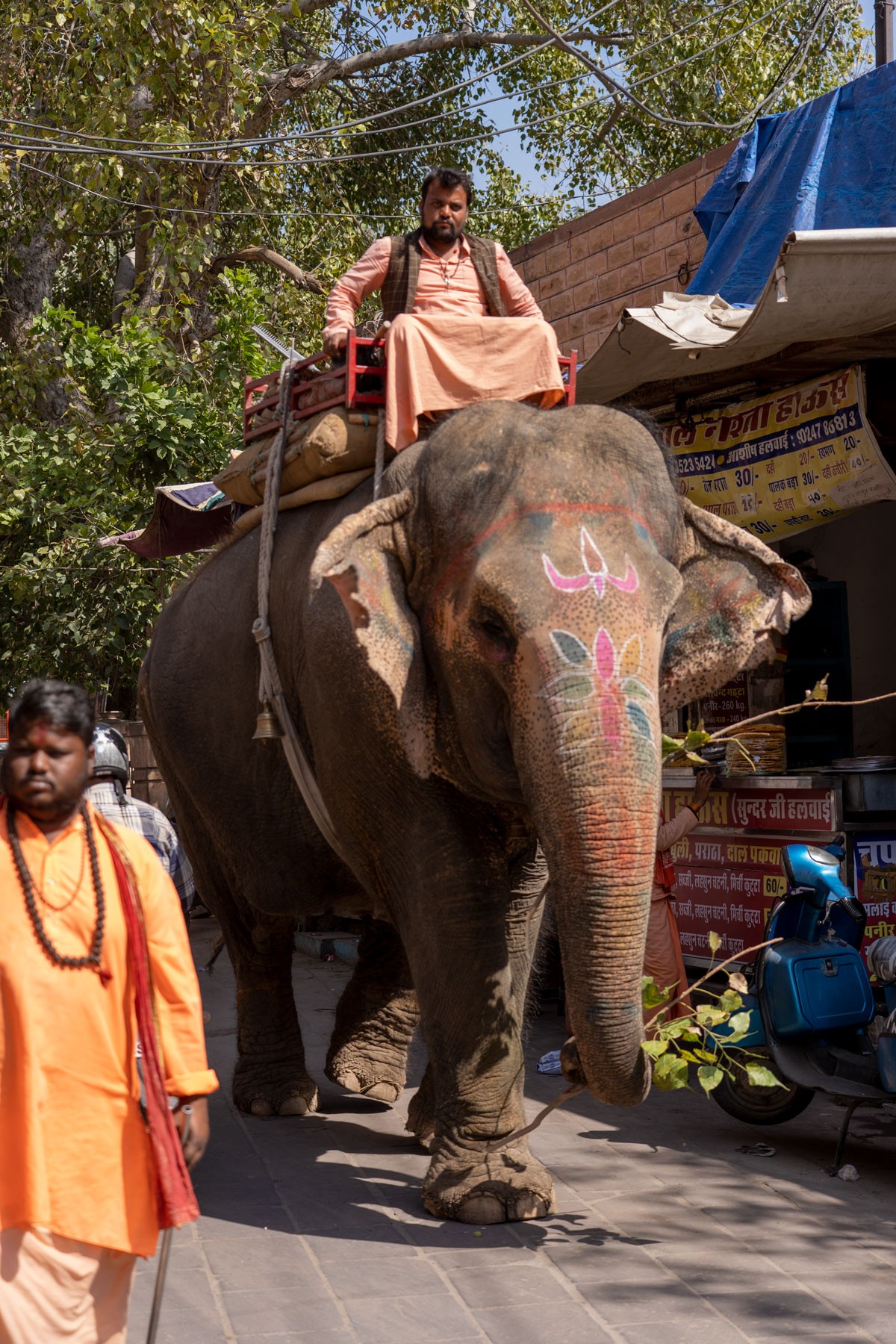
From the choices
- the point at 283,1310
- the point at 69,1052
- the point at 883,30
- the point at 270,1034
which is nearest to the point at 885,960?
the point at 283,1310

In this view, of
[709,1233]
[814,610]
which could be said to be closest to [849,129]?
[814,610]

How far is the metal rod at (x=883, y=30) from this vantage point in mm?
10516

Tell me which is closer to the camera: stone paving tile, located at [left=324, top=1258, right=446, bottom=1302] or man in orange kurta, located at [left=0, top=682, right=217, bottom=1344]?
man in orange kurta, located at [left=0, top=682, right=217, bottom=1344]

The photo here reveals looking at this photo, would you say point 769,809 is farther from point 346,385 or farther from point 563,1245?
point 563,1245

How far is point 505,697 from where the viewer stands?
14.9ft

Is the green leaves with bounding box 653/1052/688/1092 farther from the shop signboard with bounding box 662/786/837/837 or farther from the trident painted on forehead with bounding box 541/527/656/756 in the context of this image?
the shop signboard with bounding box 662/786/837/837

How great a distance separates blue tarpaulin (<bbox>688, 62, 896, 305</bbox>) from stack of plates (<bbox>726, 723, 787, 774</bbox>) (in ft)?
7.15

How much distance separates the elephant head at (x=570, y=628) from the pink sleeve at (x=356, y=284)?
1019mm

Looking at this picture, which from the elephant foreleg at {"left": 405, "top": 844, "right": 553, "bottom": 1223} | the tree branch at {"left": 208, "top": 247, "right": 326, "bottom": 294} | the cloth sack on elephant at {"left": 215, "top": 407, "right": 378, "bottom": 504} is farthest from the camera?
the tree branch at {"left": 208, "top": 247, "right": 326, "bottom": 294}

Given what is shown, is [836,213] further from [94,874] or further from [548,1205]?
[94,874]

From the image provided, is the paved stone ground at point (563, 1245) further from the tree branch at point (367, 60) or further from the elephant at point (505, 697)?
the tree branch at point (367, 60)

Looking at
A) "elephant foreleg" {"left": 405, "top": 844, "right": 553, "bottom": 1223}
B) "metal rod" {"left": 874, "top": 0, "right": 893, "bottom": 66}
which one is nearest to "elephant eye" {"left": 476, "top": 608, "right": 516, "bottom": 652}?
"elephant foreleg" {"left": 405, "top": 844, "right": 553, "bottom": 1223}

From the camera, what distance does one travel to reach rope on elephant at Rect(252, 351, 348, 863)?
18.5 ft

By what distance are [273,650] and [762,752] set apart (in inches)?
→ 122
